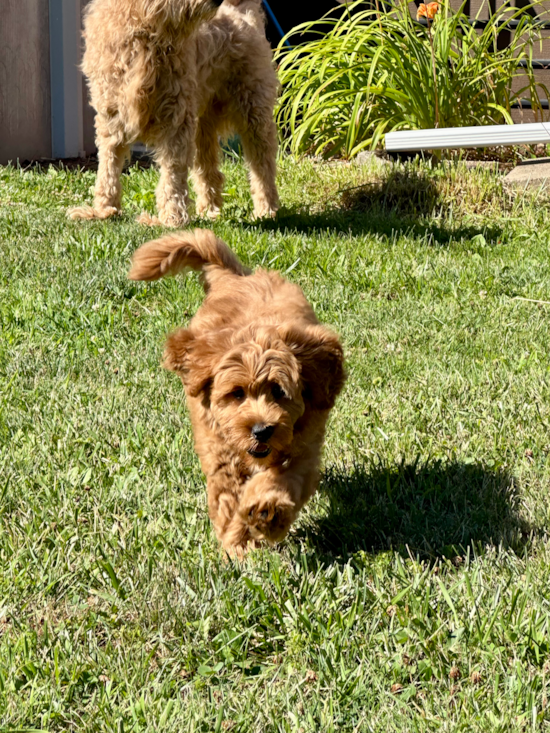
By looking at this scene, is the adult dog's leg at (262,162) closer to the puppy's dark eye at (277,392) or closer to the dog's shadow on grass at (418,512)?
the dog's shadow on grass at (418,512)

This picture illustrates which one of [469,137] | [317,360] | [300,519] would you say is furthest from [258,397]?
[469,137]

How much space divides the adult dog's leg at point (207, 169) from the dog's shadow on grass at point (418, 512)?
4.54 metres

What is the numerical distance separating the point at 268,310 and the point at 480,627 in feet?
4.43

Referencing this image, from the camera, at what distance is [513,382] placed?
14.5ft

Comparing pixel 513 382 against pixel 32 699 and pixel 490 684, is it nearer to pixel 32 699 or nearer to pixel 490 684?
pixel 490 684

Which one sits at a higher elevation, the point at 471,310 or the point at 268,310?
the point at 268,310

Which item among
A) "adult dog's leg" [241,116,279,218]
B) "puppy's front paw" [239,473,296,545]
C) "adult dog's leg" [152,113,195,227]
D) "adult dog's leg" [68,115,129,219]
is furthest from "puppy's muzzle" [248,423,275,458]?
"adult dog's leg" [241,116,279,218]

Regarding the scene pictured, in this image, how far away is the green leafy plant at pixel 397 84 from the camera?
8.44m

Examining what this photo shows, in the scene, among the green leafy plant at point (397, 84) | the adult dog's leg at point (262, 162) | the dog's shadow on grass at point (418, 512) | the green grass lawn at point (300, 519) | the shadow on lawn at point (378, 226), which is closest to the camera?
the green grass lawn at point (300, 519)

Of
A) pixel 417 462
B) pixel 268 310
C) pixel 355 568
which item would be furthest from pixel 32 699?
pixel 417 462

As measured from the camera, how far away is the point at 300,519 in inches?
135

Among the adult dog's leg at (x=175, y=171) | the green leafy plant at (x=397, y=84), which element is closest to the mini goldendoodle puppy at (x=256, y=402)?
the adult dog's leg at (x=175, y=171)

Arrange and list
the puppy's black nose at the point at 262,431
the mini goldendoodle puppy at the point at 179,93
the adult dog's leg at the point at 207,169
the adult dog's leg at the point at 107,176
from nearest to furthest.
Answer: the puppy's black nose at the point at 262,431 → the mini goldendoodle puppy at the point at 179,93 → the adult dog's leg at the point at 107,176 → the adult dog's leg at the point at 207,169

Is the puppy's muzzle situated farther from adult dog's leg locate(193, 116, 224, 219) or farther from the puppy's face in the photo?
adult dog's leg locate(193, 116, 224, 219)
